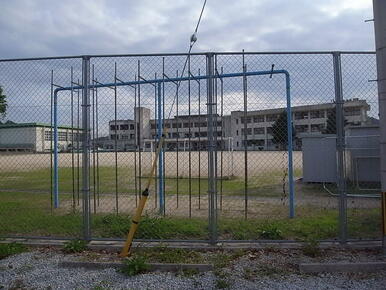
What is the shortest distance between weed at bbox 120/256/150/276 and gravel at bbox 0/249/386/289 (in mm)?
79

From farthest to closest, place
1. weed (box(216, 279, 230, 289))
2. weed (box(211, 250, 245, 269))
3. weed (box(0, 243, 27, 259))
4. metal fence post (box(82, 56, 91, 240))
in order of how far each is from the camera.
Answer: metal fence post (box(82, 56, 91, 240)) → weed (box(0, 243, 27, 259)) → weed (box(211, 250, 245, 269)) → weed (box(216, 279, 230, 289))

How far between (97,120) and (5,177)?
39.2 feet

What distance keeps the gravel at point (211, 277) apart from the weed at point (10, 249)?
20cm

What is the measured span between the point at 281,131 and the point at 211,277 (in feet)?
17.2

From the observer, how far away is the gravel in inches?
202

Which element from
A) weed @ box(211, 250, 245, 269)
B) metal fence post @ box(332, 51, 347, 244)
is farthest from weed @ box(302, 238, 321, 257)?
weed @ box(211, 250, 245, 269)

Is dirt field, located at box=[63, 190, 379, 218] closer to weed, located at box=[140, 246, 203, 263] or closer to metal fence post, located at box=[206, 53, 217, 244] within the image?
metal fence post, located at box=[206, 53, 217, 244]

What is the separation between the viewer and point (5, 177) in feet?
61.4

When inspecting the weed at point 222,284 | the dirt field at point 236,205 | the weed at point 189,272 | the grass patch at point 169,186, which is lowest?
the weed at point 222,284

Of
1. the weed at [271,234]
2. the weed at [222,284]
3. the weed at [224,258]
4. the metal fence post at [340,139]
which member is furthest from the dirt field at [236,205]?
the weed at [222,284]

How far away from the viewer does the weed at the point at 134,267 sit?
5473 millimetres

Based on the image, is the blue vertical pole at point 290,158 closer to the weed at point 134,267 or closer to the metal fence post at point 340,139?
the metal fence post at point 340,139

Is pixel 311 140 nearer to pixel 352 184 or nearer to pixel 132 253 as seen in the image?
pixel 352 184

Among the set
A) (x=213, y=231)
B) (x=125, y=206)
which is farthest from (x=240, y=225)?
(x=125, y=206)
